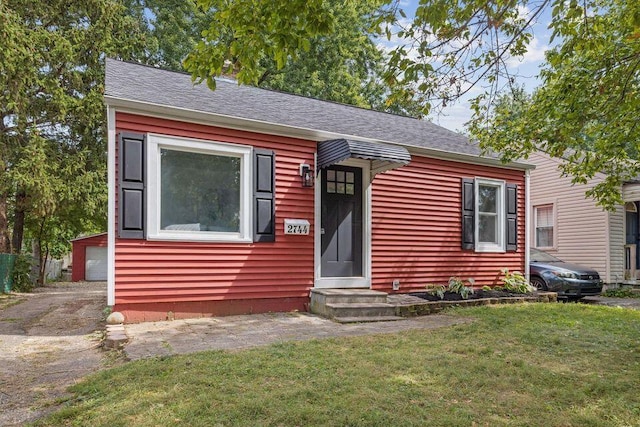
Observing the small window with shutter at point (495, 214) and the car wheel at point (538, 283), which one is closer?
the small window with shutter at point (495, 214)

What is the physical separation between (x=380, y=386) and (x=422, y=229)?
556 centimetres

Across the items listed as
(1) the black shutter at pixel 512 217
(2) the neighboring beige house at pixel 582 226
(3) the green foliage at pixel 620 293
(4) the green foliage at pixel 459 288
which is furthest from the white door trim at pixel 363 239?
(3) the green foliage at pixel 620 293

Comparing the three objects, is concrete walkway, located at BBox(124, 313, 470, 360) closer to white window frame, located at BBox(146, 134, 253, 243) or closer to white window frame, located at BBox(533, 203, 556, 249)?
white window frame, located at BBox(146, 134, 253, 243)

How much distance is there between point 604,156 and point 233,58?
6093 millimetres

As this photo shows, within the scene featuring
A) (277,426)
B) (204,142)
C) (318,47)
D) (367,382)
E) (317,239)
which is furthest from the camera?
(318,47)

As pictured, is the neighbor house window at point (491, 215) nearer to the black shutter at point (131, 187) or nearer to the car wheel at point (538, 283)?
the car wheel at point (538, 283)

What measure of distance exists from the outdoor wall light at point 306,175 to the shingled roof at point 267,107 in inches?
25.5

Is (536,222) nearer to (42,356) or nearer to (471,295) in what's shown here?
(471,295)

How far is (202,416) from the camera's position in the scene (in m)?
Result: 2.71

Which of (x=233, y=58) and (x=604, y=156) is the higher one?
(x=233, y=58)

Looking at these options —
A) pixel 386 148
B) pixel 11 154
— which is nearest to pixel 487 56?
pixel 386 148

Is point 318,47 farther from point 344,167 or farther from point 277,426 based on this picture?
point 277,426

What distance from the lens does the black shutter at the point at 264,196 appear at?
22.1 feet

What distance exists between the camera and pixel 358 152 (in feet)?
22.4
